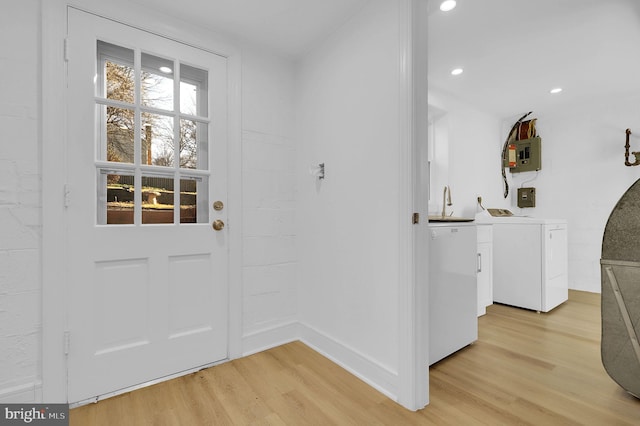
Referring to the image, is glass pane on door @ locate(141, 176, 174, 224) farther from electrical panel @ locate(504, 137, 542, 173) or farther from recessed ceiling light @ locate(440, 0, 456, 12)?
electrical panel @ locate(504, 137, 542, 173)

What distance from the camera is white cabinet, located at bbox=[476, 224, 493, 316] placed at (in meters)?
2.84

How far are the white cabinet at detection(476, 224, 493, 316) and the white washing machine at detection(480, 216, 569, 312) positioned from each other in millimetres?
210

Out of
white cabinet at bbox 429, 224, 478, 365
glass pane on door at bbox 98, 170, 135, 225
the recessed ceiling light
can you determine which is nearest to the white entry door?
glass pane on door at bbox 98, 170, 135, 225

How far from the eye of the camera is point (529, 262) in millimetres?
2941

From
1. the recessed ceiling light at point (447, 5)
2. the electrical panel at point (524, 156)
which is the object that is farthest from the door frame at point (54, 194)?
the electrical panel at point (524, 156)

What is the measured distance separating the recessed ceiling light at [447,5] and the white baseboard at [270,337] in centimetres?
243

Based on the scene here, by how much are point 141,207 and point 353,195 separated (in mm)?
1266

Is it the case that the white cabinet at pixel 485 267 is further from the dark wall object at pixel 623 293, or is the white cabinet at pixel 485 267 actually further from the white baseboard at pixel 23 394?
the white baseboard at pixel 23 394

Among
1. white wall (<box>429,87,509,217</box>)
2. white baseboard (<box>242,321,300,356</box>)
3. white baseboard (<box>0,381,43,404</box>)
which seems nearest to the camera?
white baseboard (<box>0,381,43,404</box>)

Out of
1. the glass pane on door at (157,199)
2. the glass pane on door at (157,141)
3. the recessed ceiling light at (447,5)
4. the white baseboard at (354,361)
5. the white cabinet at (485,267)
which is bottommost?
the white baseboard at (354,361)

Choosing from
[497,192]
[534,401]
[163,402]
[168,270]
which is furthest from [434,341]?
[497,192]

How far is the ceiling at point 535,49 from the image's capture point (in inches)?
75.9

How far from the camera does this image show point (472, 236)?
2.14m

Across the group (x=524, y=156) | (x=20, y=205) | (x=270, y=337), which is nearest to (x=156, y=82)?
(x=20, y=205)
